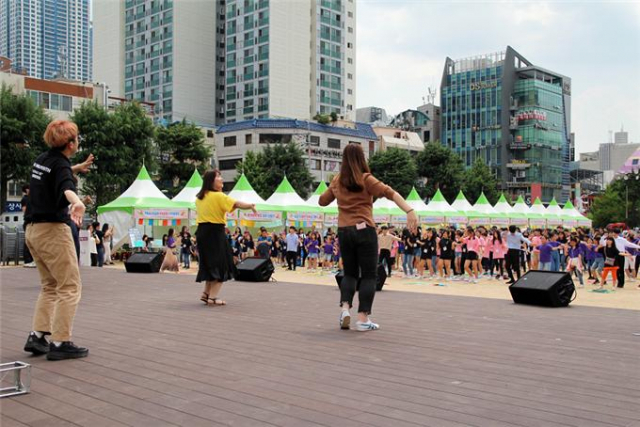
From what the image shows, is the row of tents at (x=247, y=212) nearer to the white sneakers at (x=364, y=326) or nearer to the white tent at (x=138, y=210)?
the white tent at (x=138, y=210)

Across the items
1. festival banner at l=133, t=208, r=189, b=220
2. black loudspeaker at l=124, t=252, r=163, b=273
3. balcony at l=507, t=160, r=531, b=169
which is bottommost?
black loudspeaker at l=124, t=252, r=163, b=273

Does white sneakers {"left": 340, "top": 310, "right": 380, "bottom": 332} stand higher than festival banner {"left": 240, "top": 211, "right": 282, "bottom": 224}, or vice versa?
festival banner {"left": 240, "top": 211, "right": 282, "bottom": 224}

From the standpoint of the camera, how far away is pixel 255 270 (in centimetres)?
1291

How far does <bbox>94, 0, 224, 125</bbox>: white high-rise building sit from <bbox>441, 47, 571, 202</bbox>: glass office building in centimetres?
3899

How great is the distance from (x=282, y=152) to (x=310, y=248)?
1179 inches

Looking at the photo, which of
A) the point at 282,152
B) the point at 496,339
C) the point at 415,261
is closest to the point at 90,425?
the point at 496,339

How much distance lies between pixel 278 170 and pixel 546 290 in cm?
4484

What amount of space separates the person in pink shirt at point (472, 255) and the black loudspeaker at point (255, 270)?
8241 millimetres

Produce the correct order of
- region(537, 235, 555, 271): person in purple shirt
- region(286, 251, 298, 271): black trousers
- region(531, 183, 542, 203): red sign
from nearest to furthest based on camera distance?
region(537, 235, 555, 271): person in purple shirt
region(286, 251, 298, 271): black trousers
region(531, 183, 542, 203): red sign

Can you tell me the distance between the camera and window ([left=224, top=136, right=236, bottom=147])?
232 feet

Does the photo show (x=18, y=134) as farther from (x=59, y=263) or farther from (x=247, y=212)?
(x=59, y=263)

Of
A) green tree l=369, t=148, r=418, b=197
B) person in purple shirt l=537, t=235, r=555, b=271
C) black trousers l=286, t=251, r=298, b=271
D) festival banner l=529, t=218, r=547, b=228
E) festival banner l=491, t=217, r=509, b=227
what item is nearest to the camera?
person in purple shirt l=537, t=235, r=555, b=271

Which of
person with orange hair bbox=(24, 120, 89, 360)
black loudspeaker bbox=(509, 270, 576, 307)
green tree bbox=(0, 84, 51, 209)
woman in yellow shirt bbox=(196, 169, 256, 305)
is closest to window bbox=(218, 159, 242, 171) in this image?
green tree bbox=(0, 84, 51, 209)

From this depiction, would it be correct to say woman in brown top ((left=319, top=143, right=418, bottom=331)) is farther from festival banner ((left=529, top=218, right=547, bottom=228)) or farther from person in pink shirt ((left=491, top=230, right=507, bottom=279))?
festival banner ((left=529, top=218, right=547, bottom=228))
